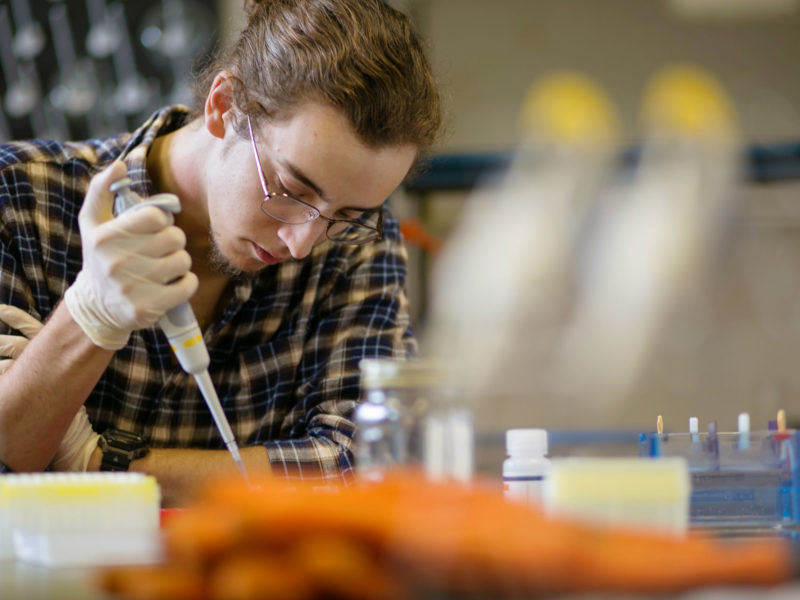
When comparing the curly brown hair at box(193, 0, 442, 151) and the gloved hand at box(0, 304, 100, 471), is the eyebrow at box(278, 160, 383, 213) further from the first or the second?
the gloved hand at box(0, 304, 100, 471)

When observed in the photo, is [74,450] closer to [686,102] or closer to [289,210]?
[289,210]

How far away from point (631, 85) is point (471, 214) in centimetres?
90

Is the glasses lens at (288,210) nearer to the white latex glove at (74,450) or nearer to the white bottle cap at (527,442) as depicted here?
the white latex glove at (74,450)

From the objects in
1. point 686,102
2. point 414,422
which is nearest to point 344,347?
point 414,422

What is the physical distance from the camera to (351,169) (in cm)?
144

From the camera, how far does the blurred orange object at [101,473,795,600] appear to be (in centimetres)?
47

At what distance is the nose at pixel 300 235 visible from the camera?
147cm

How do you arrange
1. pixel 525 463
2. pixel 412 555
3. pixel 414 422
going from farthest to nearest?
1. pixel 525 463
2. pixel 414 422
3. pixel 412 555

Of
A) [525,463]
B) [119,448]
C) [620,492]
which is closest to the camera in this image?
[620,492]

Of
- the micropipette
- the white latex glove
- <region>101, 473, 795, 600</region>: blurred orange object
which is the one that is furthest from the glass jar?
the white latex glove

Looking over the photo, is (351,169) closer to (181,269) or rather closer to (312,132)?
(312,132)

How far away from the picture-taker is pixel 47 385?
1.37 metres

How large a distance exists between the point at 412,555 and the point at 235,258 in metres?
1.12

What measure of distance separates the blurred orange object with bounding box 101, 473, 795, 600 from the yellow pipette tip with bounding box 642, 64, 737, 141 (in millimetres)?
3989
